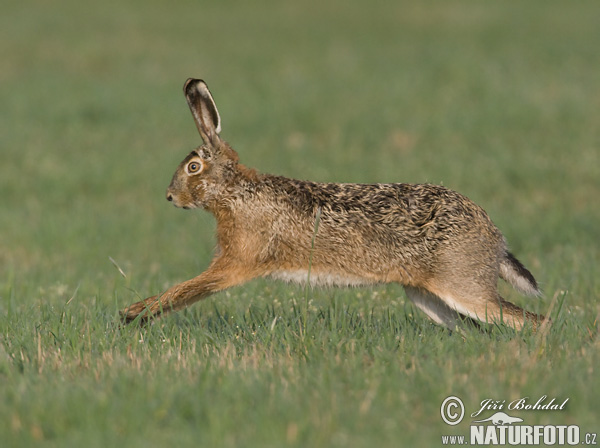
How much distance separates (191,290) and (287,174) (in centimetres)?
752

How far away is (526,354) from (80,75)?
57.2ft

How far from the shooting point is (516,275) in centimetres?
597

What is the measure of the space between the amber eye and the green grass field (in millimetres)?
505

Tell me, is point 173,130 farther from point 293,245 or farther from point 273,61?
point 293,245

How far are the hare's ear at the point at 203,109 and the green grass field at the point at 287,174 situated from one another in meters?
0.75

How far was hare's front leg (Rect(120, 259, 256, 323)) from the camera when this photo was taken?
5.60 m

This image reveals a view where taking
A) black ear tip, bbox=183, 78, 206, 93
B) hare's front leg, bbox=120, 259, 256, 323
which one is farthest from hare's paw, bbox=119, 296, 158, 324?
black ear tip, bbox=183, 78, 206, 93

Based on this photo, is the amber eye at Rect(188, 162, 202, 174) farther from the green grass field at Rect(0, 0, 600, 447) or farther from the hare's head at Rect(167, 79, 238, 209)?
the green grass field at Rect(0, 0, 600, 447)

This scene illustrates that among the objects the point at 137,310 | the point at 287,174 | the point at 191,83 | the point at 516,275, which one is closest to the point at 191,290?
the point at 137,310

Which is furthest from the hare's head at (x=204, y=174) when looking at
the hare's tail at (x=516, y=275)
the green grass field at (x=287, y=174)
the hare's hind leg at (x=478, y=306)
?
the hare's tail at (x=516, y=275)

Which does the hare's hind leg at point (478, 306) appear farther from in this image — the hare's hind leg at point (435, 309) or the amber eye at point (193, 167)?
the amber eye at point (193, 167)

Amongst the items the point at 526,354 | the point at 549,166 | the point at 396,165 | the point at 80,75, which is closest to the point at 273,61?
the point at 80,75

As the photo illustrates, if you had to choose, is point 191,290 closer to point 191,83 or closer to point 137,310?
point 137,310

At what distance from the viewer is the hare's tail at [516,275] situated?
5.97 m
